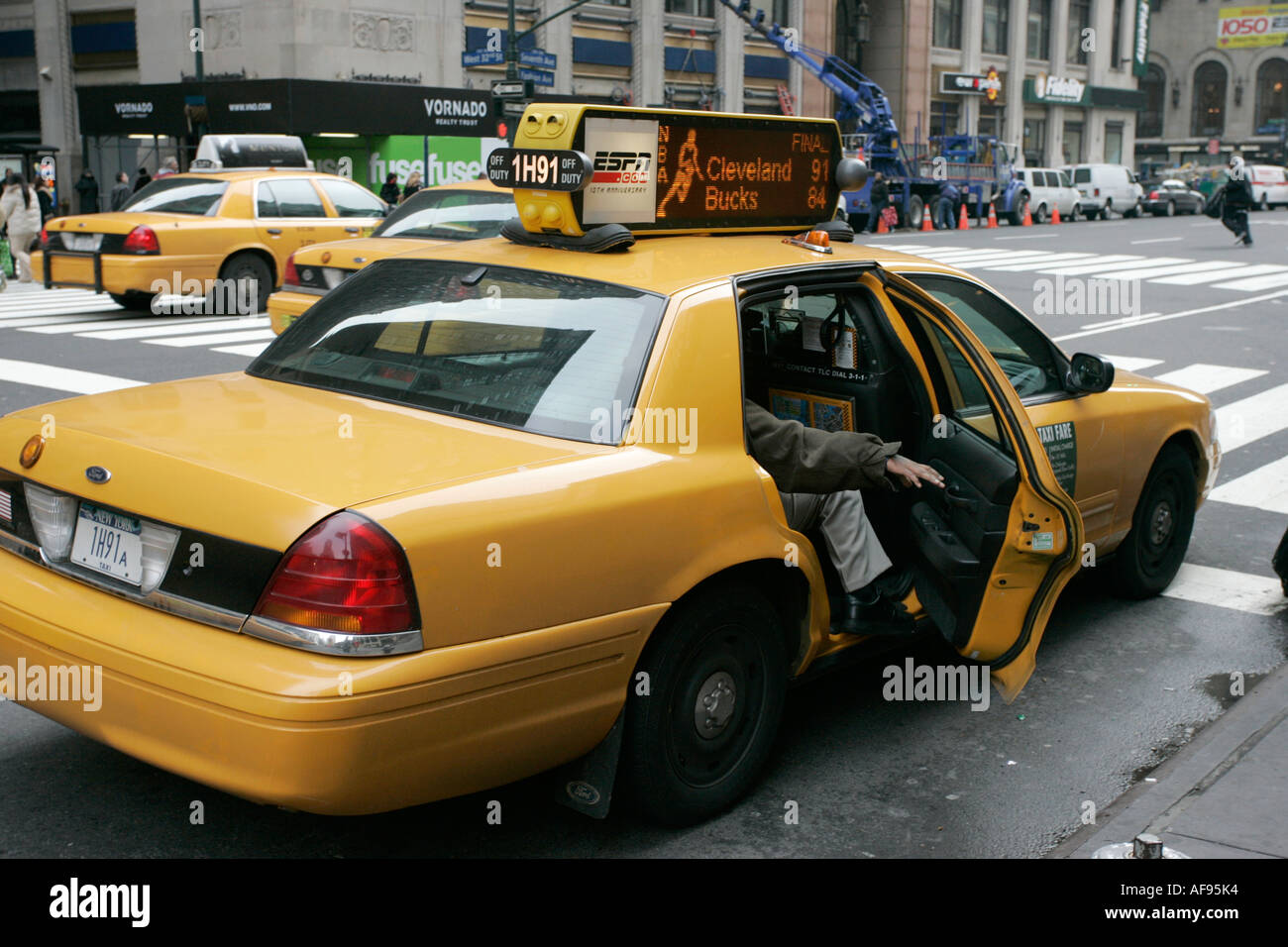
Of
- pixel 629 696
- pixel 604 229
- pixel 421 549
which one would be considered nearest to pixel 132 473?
pixel 421 549

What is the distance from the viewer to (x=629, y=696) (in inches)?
144

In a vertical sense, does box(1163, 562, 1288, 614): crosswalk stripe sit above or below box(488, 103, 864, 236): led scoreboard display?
below

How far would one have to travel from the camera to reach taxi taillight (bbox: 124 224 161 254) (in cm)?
1511

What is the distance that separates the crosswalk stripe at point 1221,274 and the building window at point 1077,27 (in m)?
44.9

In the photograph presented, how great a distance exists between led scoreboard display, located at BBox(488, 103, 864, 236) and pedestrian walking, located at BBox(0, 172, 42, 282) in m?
19.2

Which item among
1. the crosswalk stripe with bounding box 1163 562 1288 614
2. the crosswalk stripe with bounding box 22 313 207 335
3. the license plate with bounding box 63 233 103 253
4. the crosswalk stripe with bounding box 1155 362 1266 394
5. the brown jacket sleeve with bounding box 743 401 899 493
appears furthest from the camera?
the license plate with bounding box 63 233 103 253

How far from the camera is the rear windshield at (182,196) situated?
1588cm

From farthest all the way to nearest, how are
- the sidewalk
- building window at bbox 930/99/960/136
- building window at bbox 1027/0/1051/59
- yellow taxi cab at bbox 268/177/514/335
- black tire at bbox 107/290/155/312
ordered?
building window at bbox 1027/0/1051/59
building window at bbox 930/99/960/136
black tire at bbox 107/290/155/312
yellow taxi cab at bbox 268/177/514/335
the sidewalk

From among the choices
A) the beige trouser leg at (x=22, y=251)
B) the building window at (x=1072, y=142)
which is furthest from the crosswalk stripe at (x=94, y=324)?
the building window at (x=1072, y=142)

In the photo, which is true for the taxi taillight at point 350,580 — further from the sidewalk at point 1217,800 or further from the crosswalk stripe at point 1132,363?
the crosswalk stripe at point 1132,363

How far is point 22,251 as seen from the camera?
21.7 metres

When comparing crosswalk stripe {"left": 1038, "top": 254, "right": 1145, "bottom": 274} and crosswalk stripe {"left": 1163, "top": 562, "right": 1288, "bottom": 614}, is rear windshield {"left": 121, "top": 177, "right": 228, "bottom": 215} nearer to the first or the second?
crosswalk stripe {"left": 1163, "top": 562, "right": 1288, "bottom": 614}

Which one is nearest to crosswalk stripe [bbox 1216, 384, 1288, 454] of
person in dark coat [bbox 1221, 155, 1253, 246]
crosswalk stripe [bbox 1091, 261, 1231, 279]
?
crosswalk stripe [bbox 1091, 261, 1231, 279]

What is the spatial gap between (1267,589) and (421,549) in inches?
197
